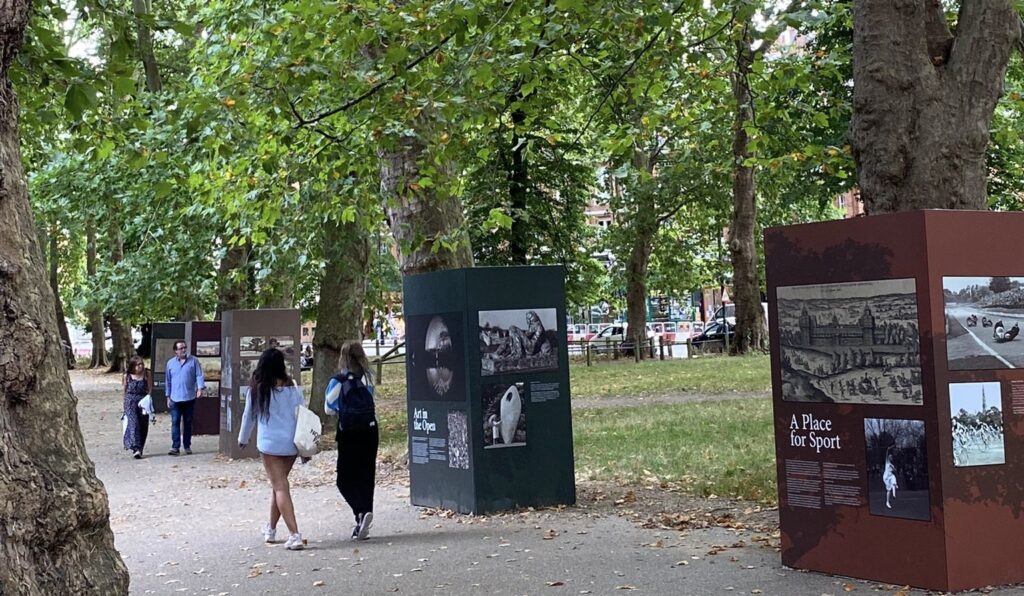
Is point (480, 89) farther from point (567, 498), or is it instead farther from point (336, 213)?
point (567, 498)

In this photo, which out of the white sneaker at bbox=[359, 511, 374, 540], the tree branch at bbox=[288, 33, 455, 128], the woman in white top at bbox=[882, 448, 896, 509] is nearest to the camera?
the woman in white top at bbox=[882, 448, 896, 509]

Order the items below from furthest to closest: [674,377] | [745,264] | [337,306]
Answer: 1. [745,264]
2. [674,377]
3. [337,306]

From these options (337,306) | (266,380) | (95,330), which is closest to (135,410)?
(337,306)

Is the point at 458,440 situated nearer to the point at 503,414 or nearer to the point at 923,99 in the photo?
the point at 503,414

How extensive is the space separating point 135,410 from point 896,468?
14416 millimetres

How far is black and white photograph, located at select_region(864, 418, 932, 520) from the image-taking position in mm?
6719

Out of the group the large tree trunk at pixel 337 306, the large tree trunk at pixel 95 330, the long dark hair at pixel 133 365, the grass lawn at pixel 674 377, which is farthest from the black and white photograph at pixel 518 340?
the large tree trunk at pixel 95 330

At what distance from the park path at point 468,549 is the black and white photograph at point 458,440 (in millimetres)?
518

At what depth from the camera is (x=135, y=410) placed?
60.7ft

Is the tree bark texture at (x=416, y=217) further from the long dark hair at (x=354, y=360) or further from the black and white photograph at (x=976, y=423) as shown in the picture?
the black and white photograph at (x=976, y=423)

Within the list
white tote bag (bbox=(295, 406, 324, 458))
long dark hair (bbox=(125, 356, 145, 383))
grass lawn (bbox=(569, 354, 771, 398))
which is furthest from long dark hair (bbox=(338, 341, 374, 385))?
grass lawn (bbox=(569, 354, 771, 398))

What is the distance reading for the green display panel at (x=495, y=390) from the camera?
10719 millimetres

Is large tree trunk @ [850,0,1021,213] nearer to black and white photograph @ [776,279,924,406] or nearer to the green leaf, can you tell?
black and white photograph @ [776,279,924,406]

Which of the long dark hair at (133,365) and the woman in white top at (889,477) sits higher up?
the long dark hair at (133,365)
